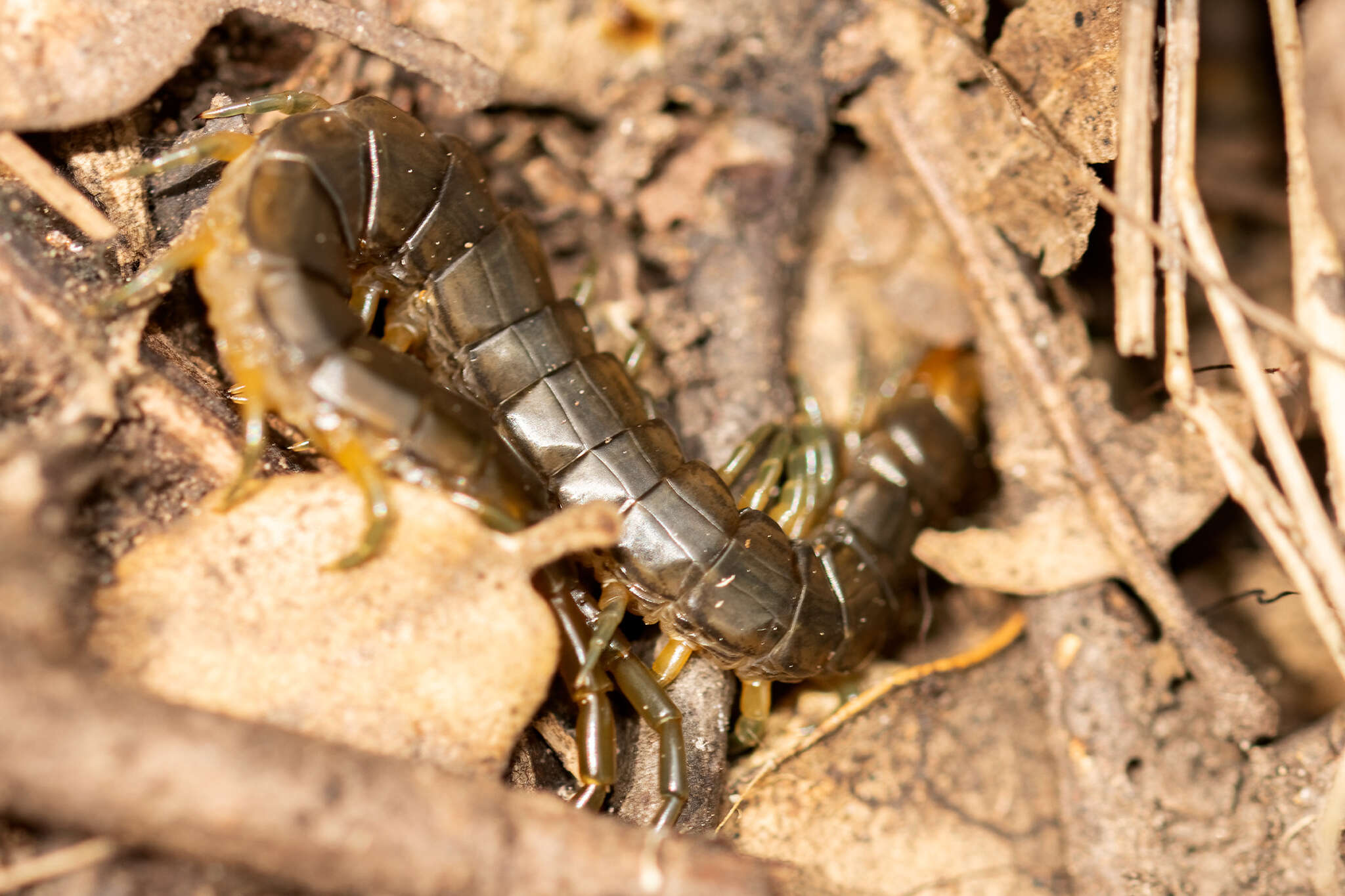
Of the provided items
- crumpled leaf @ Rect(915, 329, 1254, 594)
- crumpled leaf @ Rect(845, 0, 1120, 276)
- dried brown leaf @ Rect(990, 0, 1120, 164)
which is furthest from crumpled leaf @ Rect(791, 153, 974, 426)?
dried brown leaf @ Rect(990, 0, 1120, 164)

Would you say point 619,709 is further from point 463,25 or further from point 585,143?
point 463,25

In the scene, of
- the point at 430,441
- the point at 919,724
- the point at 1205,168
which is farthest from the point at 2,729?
the point at 1205,168

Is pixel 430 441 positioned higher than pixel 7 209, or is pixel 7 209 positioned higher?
pixel 7 209

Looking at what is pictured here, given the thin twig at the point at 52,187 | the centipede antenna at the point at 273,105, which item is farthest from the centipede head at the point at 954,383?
the thin twig at the point at 52,187

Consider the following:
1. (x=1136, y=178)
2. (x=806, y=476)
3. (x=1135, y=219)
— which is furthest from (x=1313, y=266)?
(x=806, y=476)

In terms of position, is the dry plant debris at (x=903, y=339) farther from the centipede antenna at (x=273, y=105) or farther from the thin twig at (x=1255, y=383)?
the centipede antenna at (x=273, y=105)

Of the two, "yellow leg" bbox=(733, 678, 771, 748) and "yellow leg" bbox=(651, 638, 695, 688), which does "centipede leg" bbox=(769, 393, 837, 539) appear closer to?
"yellow leg" bbox=(733, 678, 771, 748)
